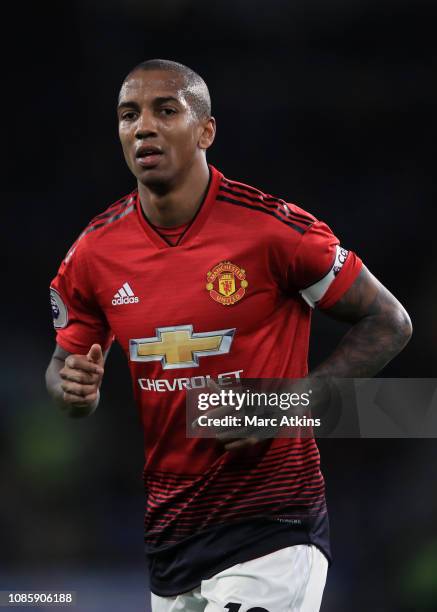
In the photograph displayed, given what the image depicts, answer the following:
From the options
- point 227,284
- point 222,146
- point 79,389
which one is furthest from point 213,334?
point 222,146

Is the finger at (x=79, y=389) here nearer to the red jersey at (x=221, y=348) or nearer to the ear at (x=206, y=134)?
the red jersey at (x=221, y=348)

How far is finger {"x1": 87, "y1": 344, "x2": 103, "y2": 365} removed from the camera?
292cm

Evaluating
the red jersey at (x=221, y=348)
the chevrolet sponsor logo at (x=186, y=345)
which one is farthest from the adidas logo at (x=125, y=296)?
the chevrolet sponsor logo at (x=186, y=345)

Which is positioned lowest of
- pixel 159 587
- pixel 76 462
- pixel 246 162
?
pixel 76 462

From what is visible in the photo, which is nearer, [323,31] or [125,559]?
[125,559]

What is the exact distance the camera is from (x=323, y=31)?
636 centimetres

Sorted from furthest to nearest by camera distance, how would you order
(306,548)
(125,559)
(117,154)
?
(117,154)
(125,559)
(306,548)

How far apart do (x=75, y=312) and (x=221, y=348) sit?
654 mm

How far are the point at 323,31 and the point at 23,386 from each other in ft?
9.94

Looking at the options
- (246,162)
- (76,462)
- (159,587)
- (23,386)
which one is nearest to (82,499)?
(76,462)

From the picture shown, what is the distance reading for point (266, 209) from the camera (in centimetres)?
312

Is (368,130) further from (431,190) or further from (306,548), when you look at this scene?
(306,548)

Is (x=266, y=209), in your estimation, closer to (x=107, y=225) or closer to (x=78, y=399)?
(x=107, y=225)

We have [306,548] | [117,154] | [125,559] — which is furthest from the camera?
[117,154]
